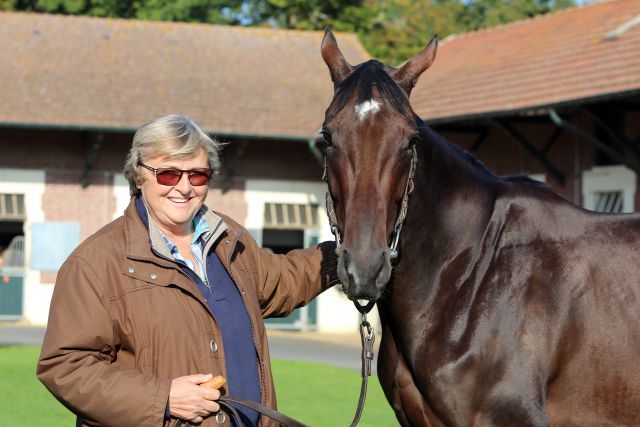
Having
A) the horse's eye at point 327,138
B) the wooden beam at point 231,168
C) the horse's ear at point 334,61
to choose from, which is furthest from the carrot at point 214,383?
the wooden beam at point 231,168

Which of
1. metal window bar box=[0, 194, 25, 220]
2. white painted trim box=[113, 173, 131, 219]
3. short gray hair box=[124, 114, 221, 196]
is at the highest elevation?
white painted trim box=[113, 173, 131, 219]

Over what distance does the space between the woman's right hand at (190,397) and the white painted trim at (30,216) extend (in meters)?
18.8

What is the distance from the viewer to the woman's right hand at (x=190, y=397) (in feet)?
11.5

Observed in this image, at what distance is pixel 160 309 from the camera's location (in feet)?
11.8

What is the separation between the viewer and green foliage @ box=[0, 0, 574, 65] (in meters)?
30.6

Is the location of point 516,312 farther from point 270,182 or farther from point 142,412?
point 270,182

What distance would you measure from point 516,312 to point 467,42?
68.1 feet

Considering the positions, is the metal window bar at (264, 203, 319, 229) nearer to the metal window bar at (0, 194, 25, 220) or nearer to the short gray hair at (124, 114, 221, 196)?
the metal window bar at (0, 194, 25, 220)

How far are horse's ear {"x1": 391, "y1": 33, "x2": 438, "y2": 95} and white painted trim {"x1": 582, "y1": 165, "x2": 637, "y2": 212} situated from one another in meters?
11.9

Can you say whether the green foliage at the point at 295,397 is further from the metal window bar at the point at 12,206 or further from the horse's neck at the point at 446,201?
the metal window bar at the point at 12,206

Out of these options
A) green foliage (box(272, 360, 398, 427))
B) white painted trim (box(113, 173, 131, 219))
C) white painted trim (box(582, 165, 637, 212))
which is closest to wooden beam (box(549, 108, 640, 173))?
white painted trim (box(582, 165, 637, 212))

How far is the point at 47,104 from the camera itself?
2155 centimetres

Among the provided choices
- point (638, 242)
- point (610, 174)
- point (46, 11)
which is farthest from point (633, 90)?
point (46, 11)

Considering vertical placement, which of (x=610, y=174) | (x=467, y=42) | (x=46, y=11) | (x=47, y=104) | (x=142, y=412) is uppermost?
(x=46, y=11)
